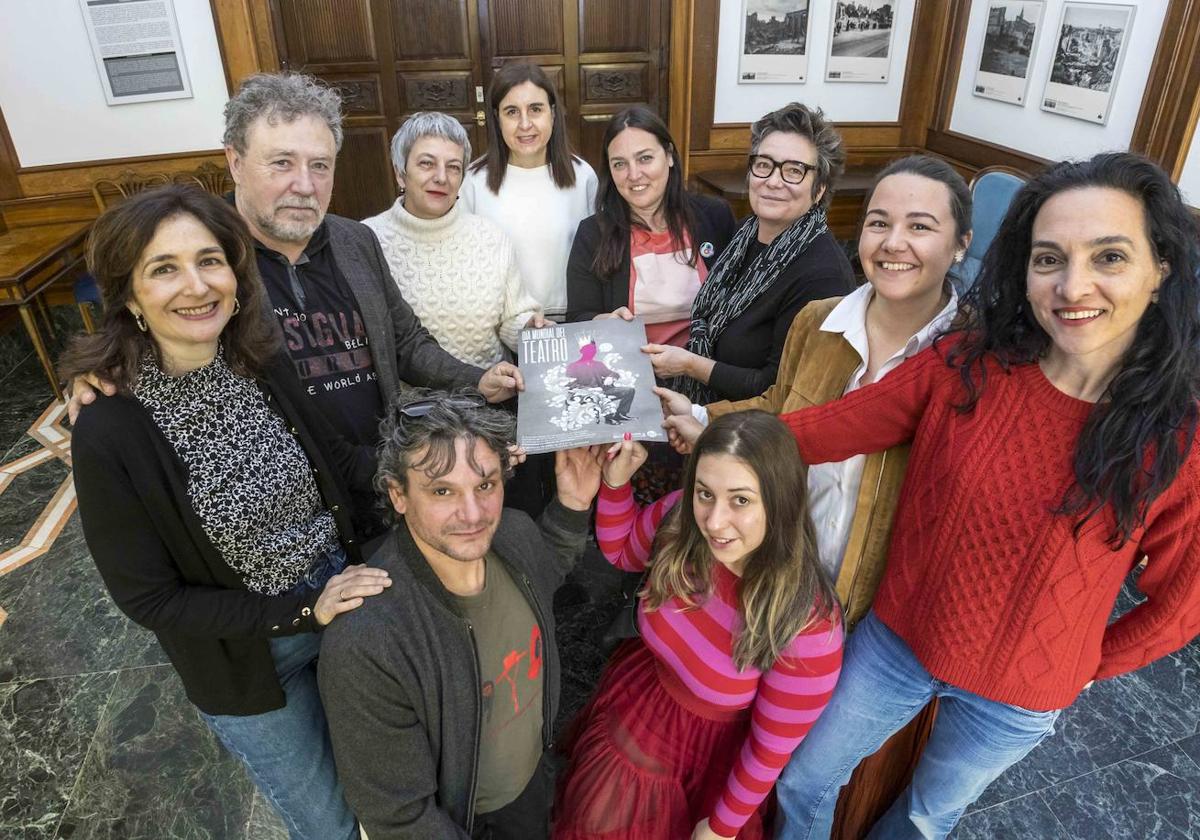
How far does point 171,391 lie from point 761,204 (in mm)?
1547

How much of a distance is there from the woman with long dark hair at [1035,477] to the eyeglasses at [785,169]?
2.53 ft

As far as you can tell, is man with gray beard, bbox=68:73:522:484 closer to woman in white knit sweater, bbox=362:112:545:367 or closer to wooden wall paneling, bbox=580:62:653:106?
woman in white knit sweater, bbox=362:112:545:367

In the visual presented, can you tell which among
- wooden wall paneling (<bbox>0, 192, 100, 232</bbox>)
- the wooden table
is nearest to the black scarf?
the wooden table

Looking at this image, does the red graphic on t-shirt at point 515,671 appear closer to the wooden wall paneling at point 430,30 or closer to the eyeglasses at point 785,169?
the eyeglasses at point 785,169

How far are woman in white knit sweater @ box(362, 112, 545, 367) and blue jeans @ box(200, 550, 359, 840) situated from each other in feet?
2.99

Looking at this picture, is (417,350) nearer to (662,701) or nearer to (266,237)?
(266,237)

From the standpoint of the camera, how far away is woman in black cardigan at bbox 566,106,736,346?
2387 mm

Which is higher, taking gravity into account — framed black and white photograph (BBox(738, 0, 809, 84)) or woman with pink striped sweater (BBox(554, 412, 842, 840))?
framed black and white photograph (BBox(738, 0, 809, 84))

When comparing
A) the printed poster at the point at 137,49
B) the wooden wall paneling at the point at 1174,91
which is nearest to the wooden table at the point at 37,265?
A: the printed poster at the point at 137,49

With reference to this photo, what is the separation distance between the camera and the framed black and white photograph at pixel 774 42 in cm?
511

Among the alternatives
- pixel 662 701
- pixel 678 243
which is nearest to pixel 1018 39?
pixel 678 243

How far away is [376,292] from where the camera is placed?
1980mm

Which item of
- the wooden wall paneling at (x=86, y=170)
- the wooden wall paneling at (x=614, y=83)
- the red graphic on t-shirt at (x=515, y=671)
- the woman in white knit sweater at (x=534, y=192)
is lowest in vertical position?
the red graphic on t-shirt at (x=515, y=671)

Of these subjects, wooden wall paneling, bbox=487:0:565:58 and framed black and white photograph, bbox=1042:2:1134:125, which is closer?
framed black and white photograph, bbox=1042:2:1134:125
